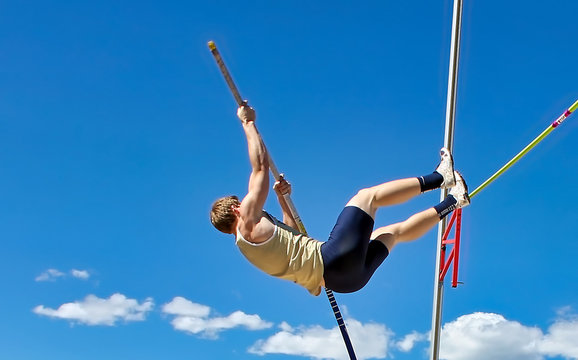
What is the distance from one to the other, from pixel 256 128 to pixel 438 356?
393 centimetres

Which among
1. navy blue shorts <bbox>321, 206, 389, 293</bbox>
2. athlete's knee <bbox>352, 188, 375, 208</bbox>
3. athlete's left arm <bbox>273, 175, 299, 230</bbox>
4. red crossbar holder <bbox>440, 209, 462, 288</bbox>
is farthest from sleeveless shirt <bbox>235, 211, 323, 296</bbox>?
red crossbar holder <bbox>440, 209, 462, 288</bbox>

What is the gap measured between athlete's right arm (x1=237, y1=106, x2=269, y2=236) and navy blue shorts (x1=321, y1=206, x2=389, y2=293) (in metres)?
0.55

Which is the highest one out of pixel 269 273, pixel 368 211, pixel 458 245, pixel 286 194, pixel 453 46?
pixel 453 46

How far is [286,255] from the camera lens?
500cm

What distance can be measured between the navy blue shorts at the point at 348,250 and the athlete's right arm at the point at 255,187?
550mm

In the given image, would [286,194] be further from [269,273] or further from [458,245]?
[458,245]

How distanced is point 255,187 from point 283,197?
3.10 ft

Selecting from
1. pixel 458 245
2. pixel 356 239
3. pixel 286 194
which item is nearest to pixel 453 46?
pixel 458 245

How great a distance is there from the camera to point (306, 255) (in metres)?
5.03

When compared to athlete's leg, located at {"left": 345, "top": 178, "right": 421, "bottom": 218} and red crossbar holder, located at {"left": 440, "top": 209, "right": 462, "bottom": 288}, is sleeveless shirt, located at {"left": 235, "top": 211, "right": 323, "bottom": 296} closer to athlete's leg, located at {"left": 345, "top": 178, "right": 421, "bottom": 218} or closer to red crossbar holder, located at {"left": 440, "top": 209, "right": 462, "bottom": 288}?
athlete's leg, located at {"left": 345, "top": 178, "right": 421, "bottom": 218}

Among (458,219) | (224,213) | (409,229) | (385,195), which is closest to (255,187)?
(224,213)

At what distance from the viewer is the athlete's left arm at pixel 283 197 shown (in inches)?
228

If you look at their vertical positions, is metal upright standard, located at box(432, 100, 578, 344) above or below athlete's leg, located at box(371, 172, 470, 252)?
above

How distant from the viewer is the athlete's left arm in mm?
5789
